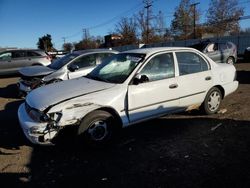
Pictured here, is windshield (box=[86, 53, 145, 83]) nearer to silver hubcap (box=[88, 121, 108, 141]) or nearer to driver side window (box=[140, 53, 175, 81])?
driver side window (box=[140, 53, 175, 81])

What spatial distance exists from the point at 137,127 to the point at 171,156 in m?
1.59

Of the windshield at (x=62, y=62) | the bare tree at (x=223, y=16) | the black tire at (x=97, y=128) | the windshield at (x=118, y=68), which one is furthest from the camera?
the bare tree at (x=223, y=16)

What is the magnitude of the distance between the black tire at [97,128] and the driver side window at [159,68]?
1.11 meters

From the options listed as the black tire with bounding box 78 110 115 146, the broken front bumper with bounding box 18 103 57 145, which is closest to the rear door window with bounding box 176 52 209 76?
the black tire with bounding box 78 110 115 146

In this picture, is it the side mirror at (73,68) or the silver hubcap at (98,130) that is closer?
the silver hubcap at (98,130)

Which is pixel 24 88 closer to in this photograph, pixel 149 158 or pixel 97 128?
pixel 97 128

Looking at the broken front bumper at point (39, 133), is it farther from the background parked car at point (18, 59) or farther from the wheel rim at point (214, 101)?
the background parked car at point (18, 59)

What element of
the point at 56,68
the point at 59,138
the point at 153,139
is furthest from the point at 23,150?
the point at 56,68

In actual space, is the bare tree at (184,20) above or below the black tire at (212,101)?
above

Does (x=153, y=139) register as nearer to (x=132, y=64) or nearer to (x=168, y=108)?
(x=168, y=108)

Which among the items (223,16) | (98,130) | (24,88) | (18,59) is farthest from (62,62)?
(223,16)

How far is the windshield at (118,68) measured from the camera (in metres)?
5.35

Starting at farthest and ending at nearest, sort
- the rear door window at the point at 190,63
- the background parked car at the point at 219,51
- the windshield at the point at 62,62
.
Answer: the background parked car at the point at 219,51
the windshield at the point at 62,62
the rear door window at the point at 190,63

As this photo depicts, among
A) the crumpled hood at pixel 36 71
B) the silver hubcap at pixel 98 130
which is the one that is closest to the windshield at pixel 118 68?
the silver hubcap at pixel 98 130
